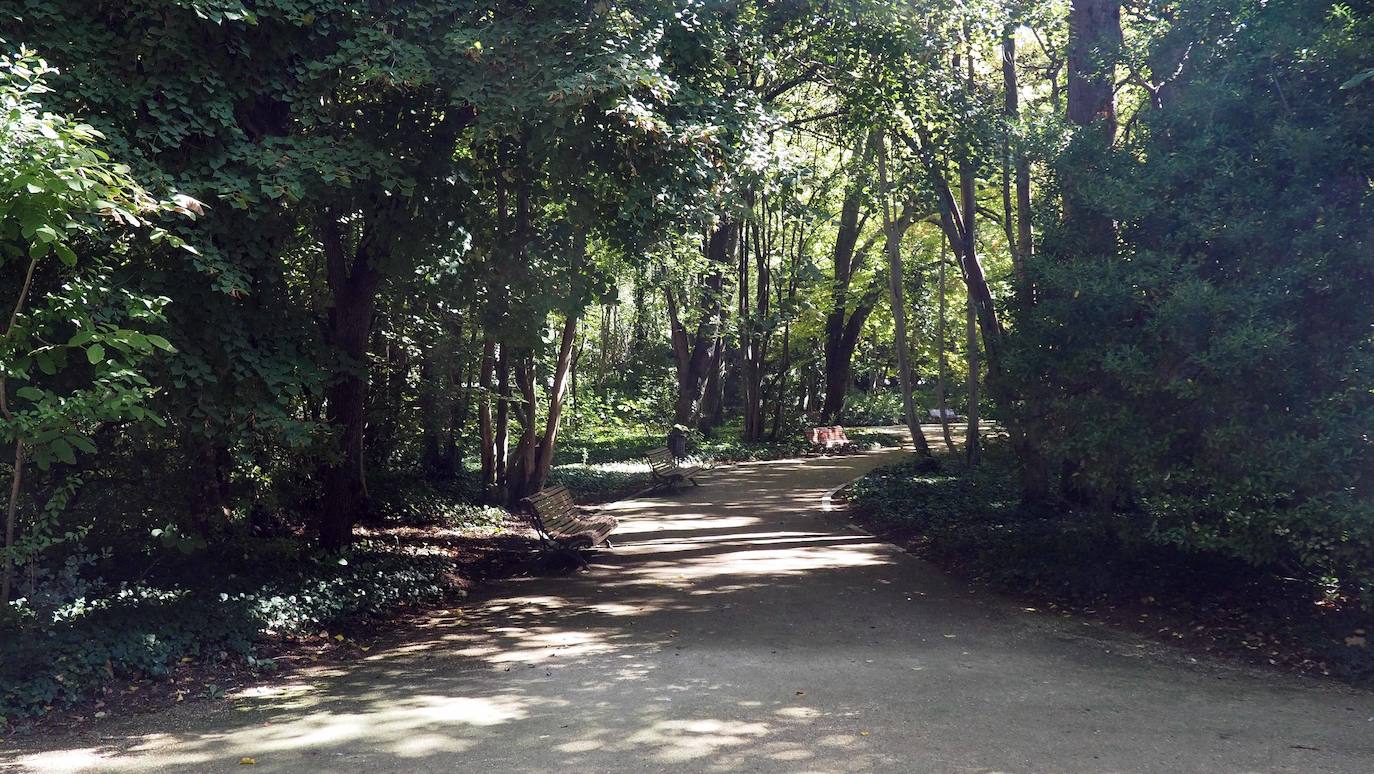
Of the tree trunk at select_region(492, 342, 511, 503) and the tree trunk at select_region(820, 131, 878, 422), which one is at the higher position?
the tree trunk at select_region(820, 131, 878, 422)

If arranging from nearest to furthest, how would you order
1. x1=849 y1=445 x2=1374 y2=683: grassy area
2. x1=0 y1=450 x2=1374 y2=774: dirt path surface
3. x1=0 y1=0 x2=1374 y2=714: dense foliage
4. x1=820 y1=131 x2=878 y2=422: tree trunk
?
x1=0 y1=450 x2=1374 y2=774: dirt path surface < x1=0 y1=0 x2=1374 y2=714: dense foliage < x1=849 y1=445 x2=1374 y2=683: grassy area < x1=820 y1=131 x2=878 y2=422: tree trunk

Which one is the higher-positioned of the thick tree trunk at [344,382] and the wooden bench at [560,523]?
the thick tree trunk at [344,382]

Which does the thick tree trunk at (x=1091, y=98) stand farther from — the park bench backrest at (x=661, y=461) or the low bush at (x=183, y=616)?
the park bench backrest at (x=661, y=461)

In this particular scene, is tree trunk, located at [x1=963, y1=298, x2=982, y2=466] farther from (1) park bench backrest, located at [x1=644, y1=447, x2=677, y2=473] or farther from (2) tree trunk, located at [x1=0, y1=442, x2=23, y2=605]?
(2) tree trunk, located at [x1=0, y1=442, x2=23, y2=605]

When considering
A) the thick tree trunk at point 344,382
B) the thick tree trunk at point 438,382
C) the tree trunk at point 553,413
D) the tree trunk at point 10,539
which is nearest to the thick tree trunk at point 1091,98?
the thick tree trunk at point 344,382

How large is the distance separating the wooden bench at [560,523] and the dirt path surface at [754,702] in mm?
1240

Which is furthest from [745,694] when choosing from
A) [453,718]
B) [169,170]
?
Answer: [169,170]

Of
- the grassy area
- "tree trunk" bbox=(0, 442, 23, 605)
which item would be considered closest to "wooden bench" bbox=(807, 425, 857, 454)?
the grassy area

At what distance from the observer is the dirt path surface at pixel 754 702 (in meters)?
5.11

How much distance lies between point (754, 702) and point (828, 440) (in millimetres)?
23841

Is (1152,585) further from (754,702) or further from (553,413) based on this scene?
(553,413)

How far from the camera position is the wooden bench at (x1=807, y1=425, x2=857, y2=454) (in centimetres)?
2941

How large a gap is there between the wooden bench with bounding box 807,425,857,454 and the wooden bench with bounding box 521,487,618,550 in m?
17.5

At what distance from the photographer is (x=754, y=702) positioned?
614 centimetres
